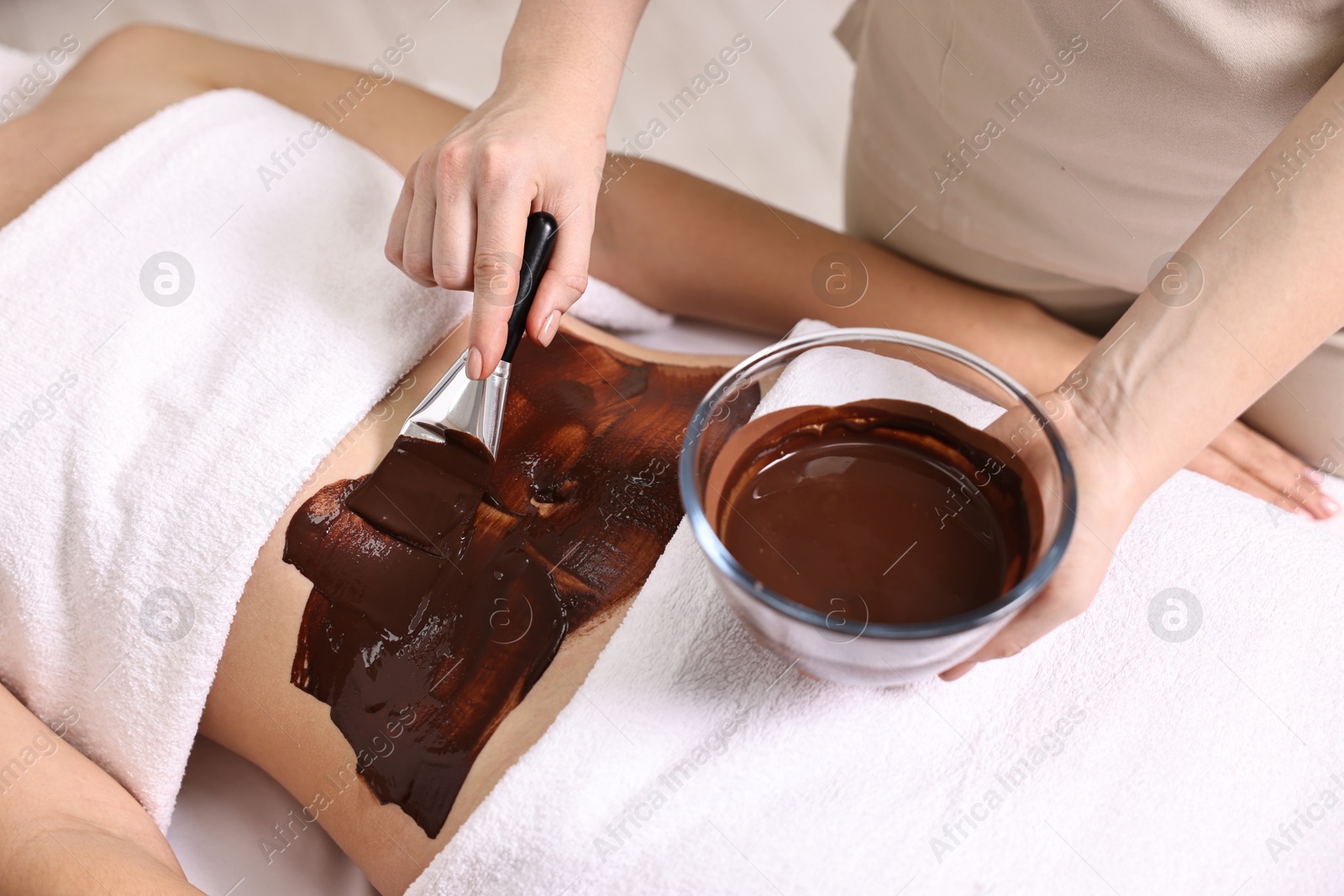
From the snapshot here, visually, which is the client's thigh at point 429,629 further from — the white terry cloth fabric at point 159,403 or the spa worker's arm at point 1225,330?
the spa worker's arm at point 1225,330

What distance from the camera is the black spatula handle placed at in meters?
0.80

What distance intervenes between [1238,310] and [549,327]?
21.0 inches

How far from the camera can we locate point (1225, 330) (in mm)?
675

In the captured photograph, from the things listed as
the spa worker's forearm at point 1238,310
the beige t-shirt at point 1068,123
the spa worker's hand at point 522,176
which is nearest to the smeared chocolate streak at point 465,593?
the spa worker's hand at point 522,176

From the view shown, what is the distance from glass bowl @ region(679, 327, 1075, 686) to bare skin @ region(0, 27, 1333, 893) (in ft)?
0.67

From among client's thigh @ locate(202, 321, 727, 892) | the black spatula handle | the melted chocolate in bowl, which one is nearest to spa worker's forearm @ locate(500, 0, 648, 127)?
the black spatula handle

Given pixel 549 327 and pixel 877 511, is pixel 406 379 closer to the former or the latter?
pixel 549 327

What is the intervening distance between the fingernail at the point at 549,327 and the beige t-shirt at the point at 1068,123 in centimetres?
48

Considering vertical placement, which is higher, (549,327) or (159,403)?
(159,403)

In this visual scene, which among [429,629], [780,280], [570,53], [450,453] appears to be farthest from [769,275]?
[429,629]

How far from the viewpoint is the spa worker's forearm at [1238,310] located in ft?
2.18

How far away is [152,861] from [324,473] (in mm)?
336

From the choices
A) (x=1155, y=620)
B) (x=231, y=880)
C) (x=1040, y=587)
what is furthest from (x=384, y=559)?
(x=1155, y=620)

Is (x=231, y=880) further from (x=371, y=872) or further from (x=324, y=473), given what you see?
(x=324, y=473)
